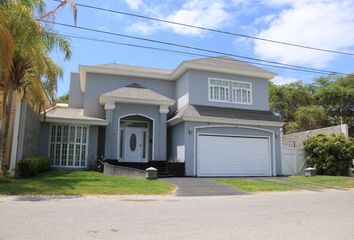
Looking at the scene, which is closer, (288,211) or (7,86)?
(288,211)

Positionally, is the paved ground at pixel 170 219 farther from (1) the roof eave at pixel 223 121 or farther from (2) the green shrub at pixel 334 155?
(2) the green shrub at pixel 334 155

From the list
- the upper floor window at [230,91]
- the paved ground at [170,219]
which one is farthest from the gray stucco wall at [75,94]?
the paved ground at [170,219]

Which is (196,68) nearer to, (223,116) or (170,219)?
(223,116)

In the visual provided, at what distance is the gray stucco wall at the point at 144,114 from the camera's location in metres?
20.9

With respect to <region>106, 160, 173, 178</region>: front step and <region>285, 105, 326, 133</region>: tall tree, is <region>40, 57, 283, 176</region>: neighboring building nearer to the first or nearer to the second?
<region>106, 160, 173, 178</region>: front step

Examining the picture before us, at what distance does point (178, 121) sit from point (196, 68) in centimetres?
364

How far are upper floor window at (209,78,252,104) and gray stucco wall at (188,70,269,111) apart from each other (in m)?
0.26

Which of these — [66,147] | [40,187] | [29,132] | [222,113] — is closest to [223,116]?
[222,113]

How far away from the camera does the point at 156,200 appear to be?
11656mm

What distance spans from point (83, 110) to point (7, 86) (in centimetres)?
809

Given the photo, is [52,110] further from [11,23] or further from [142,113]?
[11,23]

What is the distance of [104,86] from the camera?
24.0m

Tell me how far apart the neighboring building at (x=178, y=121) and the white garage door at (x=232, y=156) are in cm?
6

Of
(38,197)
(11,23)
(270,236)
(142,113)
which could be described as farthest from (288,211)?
(142,113)
